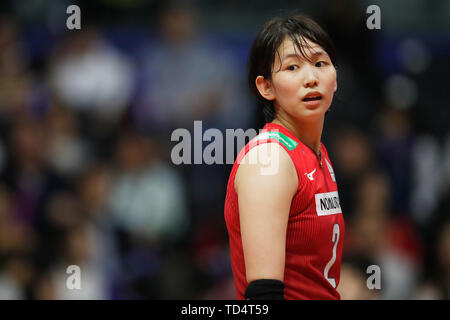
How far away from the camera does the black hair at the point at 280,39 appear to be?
2643mm

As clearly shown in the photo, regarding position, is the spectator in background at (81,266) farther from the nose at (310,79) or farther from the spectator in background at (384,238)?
the nose at (310,79)

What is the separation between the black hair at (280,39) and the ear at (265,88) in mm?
19

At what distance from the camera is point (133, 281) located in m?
5.35

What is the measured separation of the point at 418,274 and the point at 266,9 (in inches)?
126

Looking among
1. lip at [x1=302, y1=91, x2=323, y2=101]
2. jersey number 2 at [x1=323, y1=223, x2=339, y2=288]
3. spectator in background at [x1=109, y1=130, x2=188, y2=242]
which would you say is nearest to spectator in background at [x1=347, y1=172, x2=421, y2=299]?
spectator in background at [x1=109, y1=130, x2=188, y2=242]

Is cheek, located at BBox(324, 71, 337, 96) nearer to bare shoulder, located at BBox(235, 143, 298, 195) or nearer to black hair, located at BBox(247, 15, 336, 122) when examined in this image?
black hair, located at BBox(247, 15, 336, 122)

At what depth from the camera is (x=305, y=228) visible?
2.49 metres

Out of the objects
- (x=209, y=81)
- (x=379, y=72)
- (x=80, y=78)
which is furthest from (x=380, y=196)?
(x=80, y=78)

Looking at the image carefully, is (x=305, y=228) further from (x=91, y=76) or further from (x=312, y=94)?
(x=91, y=76)

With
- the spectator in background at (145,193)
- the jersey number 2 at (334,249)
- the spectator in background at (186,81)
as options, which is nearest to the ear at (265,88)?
the jersey number 2 at (334,249)

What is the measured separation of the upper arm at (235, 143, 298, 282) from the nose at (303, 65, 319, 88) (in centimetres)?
42

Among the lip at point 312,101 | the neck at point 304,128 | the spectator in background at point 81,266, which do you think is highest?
the lip at point 312,101

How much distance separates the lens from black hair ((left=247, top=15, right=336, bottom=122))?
2.64 metres

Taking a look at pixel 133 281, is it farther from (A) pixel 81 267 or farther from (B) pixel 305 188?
(B) pixel 305 188
